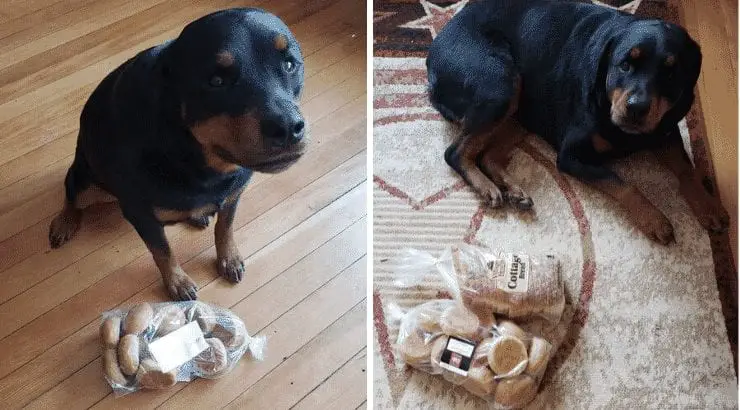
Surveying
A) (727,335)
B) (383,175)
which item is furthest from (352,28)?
(727,335)

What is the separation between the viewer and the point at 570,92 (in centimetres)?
141

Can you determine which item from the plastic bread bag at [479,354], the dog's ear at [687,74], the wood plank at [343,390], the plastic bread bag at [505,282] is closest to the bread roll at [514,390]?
the plastic bread bag at [479,354]

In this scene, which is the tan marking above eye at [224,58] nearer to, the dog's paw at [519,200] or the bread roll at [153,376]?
the bread roll at [153,376]

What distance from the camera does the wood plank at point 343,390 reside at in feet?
4.05

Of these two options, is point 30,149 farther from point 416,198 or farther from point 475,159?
point 475,159

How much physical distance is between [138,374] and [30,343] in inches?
8.7

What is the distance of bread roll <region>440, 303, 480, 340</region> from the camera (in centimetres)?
119

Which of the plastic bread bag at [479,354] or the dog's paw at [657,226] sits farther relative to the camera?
the dog's paw at [657,226]

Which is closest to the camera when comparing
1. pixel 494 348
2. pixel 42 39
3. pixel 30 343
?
pixel 494 348

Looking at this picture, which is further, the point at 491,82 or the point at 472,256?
the point at 491,82

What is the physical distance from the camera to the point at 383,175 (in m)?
1.48

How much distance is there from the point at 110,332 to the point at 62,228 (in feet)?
0.91

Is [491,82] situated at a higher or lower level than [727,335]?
higher

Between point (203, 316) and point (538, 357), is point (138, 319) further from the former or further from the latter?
point (538, 357)
